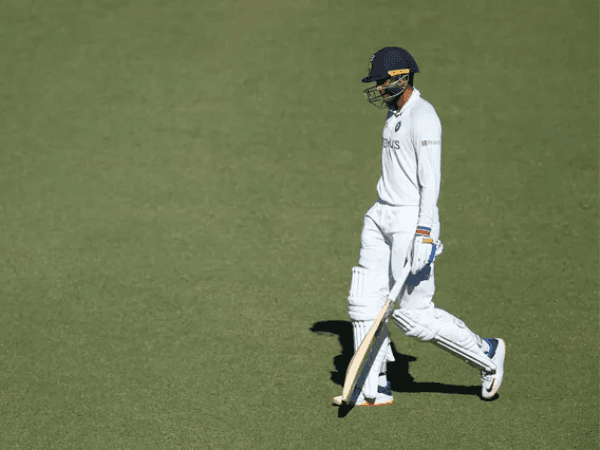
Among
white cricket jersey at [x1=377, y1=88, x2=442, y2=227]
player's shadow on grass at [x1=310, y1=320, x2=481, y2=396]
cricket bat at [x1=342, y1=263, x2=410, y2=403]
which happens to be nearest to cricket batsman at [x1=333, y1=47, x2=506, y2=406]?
white cricket jersey at [x1=377, y1=88, x2=442, y2=227]

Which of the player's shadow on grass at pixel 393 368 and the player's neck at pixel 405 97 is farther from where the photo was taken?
the player's shadow on grass at pixel 393 368

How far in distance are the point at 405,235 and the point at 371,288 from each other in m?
0.50

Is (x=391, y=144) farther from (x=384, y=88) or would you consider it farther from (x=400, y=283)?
(x=400, y=283)

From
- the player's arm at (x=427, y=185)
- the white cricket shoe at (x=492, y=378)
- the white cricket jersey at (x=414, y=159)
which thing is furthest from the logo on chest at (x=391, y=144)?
the white cricket shoe at (x=492, y=378)

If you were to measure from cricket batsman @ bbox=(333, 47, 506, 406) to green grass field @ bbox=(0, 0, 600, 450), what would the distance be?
1.30 ft

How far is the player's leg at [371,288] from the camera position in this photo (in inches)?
290

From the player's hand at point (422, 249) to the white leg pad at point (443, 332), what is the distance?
444mm

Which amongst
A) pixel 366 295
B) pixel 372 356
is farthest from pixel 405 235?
pixel 372 356

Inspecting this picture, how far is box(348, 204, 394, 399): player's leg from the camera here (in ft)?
24.2

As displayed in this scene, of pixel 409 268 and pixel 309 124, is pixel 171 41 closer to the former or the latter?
pixel 309 124

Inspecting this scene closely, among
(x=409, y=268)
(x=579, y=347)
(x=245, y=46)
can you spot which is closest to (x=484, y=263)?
(x=579, y=347)

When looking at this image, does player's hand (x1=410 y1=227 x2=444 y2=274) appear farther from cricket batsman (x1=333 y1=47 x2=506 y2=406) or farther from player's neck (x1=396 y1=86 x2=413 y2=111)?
player's neck (x1=396 y1=86 x2=413 y2=111)

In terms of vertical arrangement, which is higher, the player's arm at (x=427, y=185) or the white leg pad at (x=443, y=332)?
the player's arm at (x=427, y=185)

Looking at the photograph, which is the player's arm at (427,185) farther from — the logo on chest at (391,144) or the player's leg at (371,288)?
the player's leg at (371,288)
